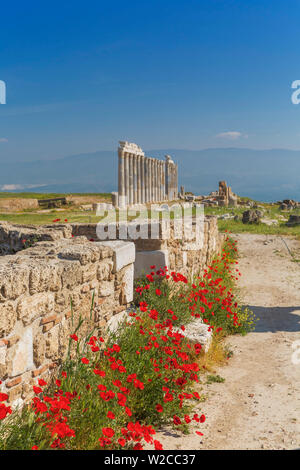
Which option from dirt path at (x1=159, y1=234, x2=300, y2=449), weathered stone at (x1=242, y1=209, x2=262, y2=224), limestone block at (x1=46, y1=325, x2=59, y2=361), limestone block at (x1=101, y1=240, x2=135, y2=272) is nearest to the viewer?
limestone block at (x1=46, y1=325, x2=59, y2=361)

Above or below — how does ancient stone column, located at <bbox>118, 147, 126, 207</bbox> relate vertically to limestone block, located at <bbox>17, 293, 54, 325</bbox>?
above

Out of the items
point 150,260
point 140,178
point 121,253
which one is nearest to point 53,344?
point 121,253

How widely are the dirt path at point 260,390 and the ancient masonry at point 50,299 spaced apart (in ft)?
4.62

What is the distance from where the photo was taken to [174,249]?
777 cm

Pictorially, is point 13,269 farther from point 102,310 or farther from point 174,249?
point 174,249

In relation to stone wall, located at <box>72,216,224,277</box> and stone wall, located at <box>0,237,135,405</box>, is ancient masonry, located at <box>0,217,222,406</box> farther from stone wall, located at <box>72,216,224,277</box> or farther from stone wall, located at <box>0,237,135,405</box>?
stone wall, located at <box>72,216,224,277</box>

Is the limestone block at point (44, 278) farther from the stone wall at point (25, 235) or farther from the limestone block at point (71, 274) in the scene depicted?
the stone wall at point (25, 235)

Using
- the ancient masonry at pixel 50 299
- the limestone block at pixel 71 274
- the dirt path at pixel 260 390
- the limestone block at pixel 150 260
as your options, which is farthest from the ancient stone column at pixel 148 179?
the limestone block at pixel 71 274

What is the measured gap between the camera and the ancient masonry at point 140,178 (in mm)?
29938

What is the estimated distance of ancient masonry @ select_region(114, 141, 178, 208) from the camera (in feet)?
98.2

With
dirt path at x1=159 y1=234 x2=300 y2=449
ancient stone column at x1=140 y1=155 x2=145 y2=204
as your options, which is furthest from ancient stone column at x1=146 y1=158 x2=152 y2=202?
dirt path at x1=159 y1=234 x2=300 y2=449

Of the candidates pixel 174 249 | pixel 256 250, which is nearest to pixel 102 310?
pixel 174 249
